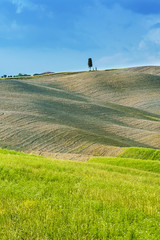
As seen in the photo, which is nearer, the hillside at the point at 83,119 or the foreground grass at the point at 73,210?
the foreground grass at the point at 73,210

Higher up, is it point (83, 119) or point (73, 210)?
point (73, 210)

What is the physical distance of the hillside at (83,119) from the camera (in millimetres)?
34531

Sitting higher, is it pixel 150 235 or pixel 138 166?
pixel 150 235

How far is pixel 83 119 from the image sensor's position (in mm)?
51188

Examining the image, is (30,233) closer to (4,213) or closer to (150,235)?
(4,213)

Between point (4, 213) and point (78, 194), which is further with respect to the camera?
point (78, 194)

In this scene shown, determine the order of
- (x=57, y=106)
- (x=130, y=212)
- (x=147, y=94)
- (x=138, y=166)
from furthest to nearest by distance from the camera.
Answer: (x=147, y=94), (x=57, y=106), (x=138, y=166), (x=130, y=212)

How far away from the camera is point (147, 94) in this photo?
9006 centimetres

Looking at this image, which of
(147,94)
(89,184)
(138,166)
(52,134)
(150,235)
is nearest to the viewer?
(150,235)

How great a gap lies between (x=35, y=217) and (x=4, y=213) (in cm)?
67

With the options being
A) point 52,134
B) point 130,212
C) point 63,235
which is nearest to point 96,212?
point 130,212

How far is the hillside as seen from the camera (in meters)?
34.5

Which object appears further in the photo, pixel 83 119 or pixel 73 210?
pixel 83 119

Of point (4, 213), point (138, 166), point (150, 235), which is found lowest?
point (138, 166)
